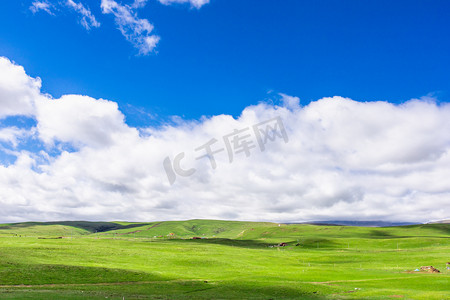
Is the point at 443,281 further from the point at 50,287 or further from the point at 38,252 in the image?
the point at 38,252

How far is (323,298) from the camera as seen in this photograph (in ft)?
167

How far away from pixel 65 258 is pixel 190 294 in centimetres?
5713

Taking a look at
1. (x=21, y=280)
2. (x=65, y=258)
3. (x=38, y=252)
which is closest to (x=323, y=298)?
(x=21, y=280)

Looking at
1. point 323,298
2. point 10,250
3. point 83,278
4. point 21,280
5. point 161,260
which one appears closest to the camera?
point 323,298

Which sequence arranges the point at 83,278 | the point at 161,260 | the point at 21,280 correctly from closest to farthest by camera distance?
the point at 21,280
the point at 83,278
the point at 161,260

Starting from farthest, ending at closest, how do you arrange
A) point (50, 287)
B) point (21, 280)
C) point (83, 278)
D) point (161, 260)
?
point (161, 260)
point (83, 278)
point (21, 280)
point (50, 287)

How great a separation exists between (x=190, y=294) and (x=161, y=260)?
5172 cm

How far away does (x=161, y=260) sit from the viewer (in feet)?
336

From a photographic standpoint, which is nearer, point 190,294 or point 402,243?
point 190,294

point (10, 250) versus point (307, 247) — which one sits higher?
point (10, 250)

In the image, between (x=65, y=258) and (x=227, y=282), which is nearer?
(x=227, y=282)

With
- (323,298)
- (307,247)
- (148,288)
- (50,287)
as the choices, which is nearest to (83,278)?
(50,287)

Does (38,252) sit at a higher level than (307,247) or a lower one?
higher

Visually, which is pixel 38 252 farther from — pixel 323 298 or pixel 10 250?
pixel 323 298
